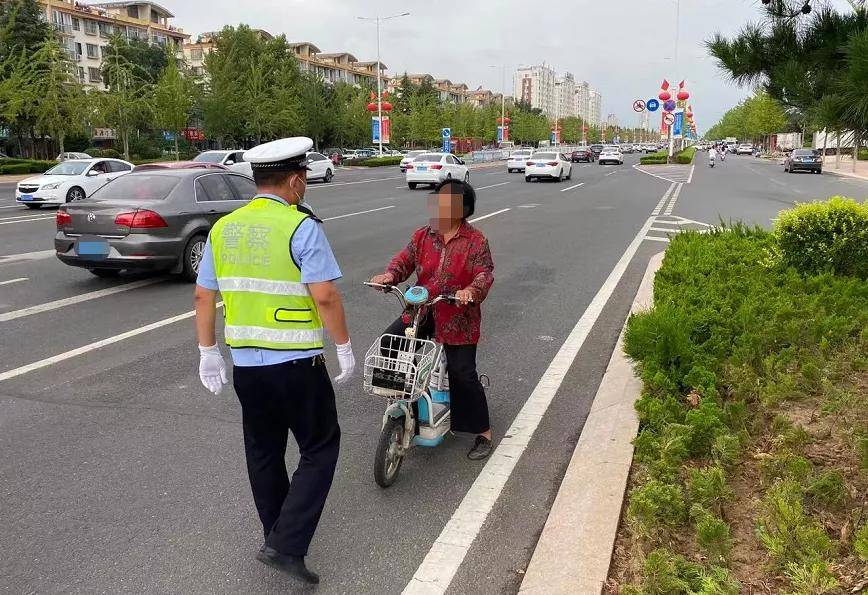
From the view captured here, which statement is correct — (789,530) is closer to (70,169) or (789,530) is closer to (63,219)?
(63,219)

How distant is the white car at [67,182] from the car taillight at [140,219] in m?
10.7

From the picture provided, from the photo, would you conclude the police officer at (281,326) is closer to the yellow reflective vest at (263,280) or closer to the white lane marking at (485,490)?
the yellow reflective vest at (263,280)

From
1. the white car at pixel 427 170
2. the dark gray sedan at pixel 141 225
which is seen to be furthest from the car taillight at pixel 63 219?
the white car at pixel 427 170

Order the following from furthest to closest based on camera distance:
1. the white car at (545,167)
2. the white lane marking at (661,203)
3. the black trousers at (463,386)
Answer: the white car at (545,167) → the white lane marking at (661,203) → the black trousers at (463,386)

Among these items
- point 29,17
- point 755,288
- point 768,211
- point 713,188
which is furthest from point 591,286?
point 29,17

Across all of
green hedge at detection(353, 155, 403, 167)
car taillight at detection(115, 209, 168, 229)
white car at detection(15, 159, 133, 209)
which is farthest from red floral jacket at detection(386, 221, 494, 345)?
green hedge at detection(353, 155, 403, 167)

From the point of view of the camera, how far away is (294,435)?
288 cm

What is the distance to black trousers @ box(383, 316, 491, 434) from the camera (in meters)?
3.91

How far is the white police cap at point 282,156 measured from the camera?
271cm

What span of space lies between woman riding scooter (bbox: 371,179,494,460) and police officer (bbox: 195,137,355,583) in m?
1.01

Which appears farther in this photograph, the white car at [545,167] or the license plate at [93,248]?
the white car at [545,167]

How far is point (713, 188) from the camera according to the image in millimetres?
26250

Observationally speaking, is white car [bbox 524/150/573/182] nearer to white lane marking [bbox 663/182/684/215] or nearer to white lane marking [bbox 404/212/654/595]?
white lane marking [bbox 663/182/684/215]

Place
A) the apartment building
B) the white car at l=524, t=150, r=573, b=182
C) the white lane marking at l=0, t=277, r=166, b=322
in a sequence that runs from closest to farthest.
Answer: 1. the white lane marking at l=0, t=277, r=166, b=322
2. the white car at l=524, t=150, r=573, b=182
3. the apartment building
